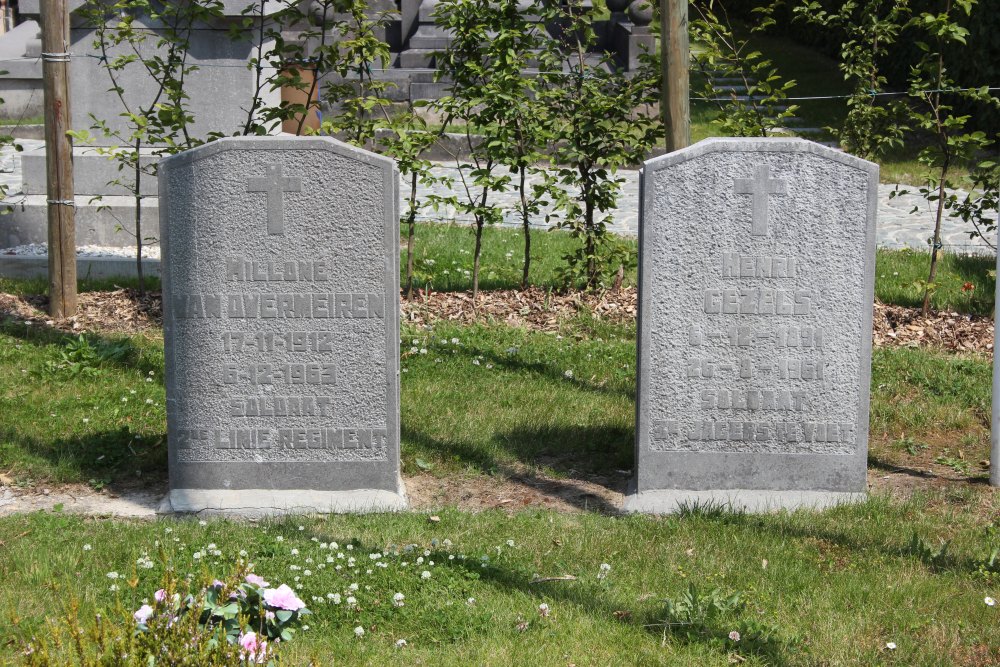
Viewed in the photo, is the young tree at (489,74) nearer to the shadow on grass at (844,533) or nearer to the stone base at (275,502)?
the stone base at (275,502)

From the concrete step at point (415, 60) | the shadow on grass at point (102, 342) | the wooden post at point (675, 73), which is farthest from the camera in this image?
the concrete step at point (415, 60)

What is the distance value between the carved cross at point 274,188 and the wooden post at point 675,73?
2.13 metres

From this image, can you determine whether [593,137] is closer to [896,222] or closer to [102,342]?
[102,342]

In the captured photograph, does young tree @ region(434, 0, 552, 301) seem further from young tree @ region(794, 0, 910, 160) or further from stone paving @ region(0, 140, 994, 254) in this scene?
stone paving @ region(0, 140, 994, 254)

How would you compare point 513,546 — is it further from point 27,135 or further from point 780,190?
point 27,135

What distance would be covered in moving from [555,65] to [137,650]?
617 cm

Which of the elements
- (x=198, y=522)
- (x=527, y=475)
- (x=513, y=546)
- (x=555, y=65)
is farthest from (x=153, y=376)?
(x=555, y=65)

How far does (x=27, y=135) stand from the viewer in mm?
14406

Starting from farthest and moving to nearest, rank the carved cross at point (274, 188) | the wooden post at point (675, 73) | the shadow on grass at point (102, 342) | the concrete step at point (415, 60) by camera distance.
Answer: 1. the concrete step at point (415, 60)
2. the shadow on grass at point (102, 342)
3. the wooden post at point (675, 73)
4. the carved cross at point (274, 188)

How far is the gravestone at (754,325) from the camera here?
516 cm

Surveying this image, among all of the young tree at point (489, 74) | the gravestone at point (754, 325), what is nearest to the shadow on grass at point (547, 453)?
the gravestone at point (754, 325)

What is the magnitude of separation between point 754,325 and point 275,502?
2.25 metres

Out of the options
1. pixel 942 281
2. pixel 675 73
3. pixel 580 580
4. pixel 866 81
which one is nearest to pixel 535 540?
pixel 580 580

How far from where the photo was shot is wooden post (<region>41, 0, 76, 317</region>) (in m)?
7.43
